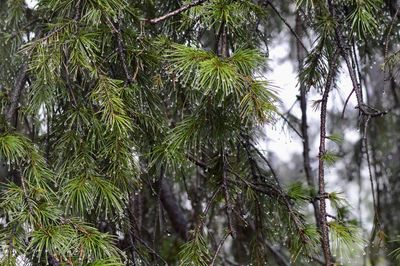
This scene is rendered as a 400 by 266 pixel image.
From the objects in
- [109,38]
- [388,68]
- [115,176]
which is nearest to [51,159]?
[115,176]

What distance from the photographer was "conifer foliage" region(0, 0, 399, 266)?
1362 millimetres

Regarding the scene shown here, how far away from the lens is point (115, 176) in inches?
57.6

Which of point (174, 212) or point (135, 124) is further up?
point (174, 212)

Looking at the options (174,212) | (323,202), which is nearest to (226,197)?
(323,202)

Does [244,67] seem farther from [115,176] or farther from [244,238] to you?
[244,238]

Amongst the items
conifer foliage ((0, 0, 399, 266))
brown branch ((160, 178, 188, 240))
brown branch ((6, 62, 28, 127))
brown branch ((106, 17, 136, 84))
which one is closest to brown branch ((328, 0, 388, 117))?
conifer foliage ((0, 0, 399, 266))

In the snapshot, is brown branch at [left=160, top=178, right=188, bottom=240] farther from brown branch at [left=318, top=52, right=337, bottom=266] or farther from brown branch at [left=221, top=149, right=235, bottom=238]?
brown branch at [left=318, top=52, right=337, bottom=266]

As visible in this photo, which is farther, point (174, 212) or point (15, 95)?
point (174, 212)

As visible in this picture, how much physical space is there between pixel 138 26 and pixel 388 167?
226 centimetres

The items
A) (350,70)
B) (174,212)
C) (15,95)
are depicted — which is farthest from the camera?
(174,212)

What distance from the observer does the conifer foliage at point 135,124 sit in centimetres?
136

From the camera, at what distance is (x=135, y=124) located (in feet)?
5.00

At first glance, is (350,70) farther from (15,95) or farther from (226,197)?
(15,95)

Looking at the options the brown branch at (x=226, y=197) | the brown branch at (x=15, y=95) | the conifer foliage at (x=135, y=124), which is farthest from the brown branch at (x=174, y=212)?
the brown branch at (x=15, y=95)
